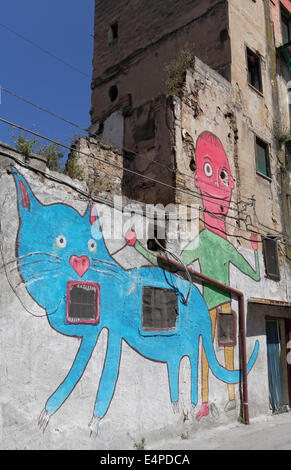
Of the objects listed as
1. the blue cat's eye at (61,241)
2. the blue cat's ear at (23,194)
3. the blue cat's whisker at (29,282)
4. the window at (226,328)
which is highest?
the blue cat's ear at (23,194)

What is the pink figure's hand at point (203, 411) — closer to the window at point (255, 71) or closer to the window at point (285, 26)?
the window at point (255, 71)

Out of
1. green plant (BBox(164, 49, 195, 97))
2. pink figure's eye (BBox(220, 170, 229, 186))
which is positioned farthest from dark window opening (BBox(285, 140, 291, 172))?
green plant (BBox(164, 49, 195, 97))

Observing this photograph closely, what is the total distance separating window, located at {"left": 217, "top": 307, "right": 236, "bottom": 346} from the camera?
340 inches

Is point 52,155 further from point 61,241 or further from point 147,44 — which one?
point 147,44

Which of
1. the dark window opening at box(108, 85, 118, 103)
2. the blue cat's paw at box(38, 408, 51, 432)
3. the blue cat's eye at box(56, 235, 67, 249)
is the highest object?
the dark window opening at box(108, 85, 118, 103)

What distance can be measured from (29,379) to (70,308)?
3.63 feet

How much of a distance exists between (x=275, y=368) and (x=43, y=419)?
22.9ft

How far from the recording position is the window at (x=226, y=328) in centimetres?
864

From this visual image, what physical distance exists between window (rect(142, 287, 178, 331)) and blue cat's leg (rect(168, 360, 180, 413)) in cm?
65

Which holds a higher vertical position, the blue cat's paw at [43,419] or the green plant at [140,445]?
the blue cat's paw at [43,419]

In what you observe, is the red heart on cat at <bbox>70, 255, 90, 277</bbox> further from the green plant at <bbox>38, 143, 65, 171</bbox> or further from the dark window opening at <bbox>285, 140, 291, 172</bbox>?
the dark window opening at <bbox>285, 140, 291, 172</bbox>

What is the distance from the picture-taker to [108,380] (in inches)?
243

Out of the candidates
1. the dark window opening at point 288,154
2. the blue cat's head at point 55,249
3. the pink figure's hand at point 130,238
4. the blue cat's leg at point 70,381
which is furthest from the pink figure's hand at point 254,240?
the blue cat's leg at point 70,381

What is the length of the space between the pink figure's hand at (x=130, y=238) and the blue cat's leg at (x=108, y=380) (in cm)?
157
